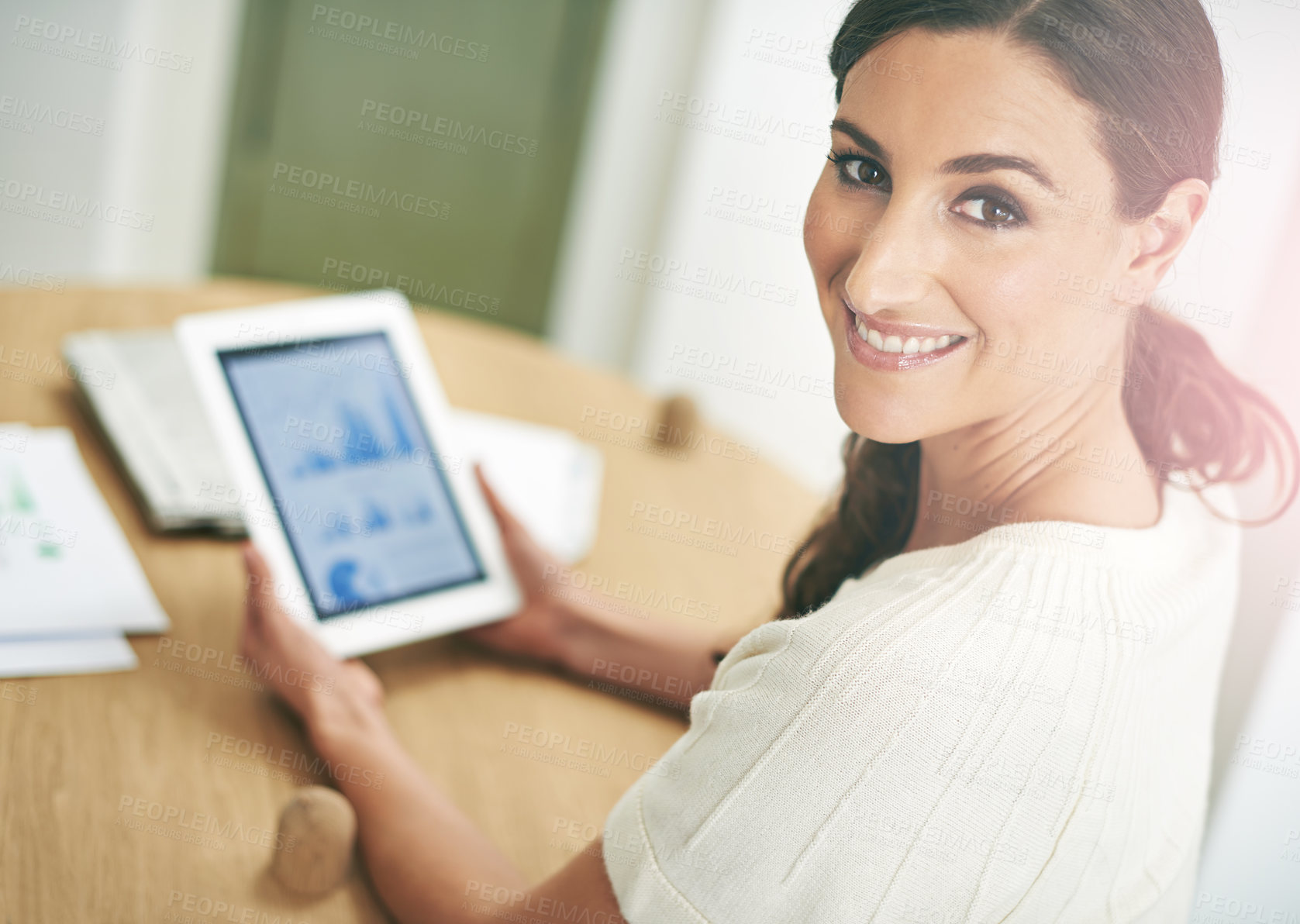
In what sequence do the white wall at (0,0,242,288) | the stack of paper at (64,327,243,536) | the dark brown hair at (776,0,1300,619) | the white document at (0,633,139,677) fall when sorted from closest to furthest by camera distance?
the dark brown hair at (776,0,1300,619) → the white document at (0,633,139,677) → the stack of paper at (64,327,243,536) → the white wall at (0,0,242,288)

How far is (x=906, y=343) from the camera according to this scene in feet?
2.02

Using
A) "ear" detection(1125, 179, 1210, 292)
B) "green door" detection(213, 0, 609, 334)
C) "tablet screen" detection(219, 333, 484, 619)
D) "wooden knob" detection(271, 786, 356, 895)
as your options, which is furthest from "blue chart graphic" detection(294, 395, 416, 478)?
"green door" detection(213, 0, 609, 334)

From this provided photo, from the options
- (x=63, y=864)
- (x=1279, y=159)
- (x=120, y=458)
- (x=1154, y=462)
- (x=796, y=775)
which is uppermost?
(x=1279, y=159)

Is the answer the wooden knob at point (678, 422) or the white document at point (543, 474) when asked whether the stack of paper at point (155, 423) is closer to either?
the white document at point (543, 474)

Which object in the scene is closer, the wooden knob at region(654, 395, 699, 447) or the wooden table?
the wooden table

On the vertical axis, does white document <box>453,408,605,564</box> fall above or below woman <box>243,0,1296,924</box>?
below

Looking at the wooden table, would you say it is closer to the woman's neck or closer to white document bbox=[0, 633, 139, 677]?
white document bbox=[0, 633, 139, 677]

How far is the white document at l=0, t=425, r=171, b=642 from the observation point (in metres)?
0.97

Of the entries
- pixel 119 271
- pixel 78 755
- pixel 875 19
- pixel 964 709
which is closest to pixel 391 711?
pixel 78 755

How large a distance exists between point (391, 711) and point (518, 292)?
214cm

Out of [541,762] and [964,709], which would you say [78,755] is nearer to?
[541,762]

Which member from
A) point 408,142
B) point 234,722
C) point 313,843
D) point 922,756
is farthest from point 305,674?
point 408,142

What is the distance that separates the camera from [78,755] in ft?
2.83

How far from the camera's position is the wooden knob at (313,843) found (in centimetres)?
80
